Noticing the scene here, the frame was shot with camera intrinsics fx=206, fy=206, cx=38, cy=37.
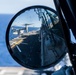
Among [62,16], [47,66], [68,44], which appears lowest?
[47,66]

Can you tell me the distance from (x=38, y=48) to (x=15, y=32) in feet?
0.60

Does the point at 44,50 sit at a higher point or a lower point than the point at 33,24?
lower

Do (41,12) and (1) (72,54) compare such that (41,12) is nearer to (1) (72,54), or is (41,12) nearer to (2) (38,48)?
(2) (38,48)

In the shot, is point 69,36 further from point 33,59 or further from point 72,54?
point 33,59

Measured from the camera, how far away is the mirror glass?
120 cm

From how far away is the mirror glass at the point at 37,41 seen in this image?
1.20 metres

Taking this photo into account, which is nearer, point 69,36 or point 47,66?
point 69,36

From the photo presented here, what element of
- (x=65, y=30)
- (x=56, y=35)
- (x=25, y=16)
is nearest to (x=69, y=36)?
(x=65, y=30)

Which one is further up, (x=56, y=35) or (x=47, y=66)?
(x=56, y=35)

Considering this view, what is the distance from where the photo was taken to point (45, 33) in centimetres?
121

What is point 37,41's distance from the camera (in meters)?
1.24

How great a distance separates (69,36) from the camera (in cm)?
89

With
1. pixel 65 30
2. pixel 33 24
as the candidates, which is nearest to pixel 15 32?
pixel 33 24

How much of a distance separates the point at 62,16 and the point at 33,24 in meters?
0.45
